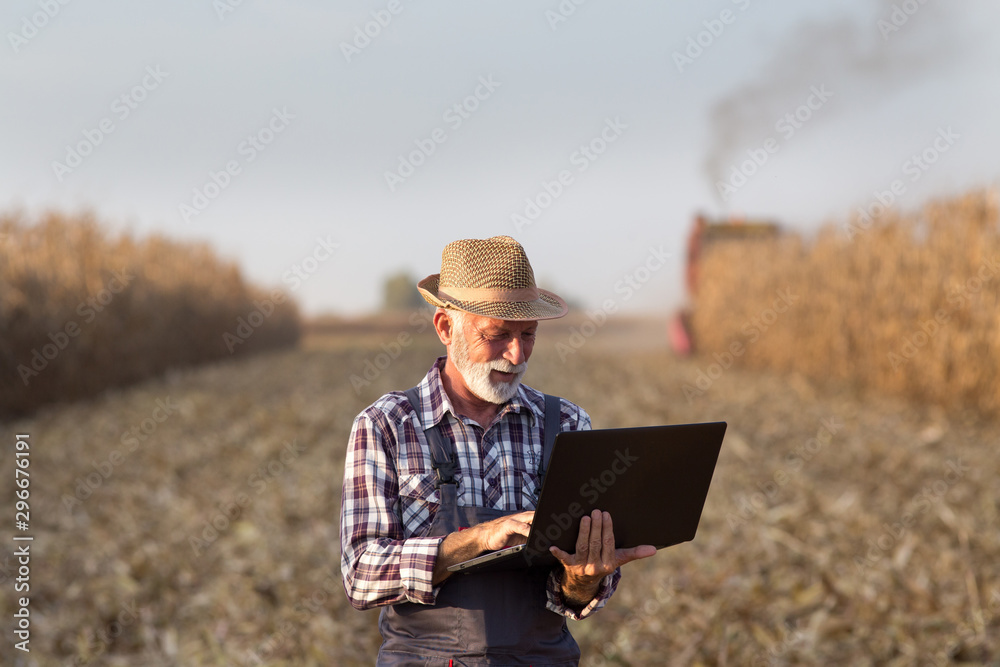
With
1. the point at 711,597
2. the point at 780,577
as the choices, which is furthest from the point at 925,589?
the point at 711,597

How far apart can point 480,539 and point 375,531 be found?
231 mm

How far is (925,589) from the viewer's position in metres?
4.34

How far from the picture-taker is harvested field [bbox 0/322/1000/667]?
3904mm

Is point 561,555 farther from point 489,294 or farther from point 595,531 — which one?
point 489,294

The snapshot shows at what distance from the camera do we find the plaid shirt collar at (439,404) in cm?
156

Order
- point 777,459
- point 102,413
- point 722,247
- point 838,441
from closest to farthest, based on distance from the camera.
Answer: point 777,459, point 838,441, point 102,413, point 722,247

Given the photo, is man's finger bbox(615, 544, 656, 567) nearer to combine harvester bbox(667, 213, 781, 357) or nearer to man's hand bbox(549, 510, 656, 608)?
man's hand bbox(549, 510, 656, 608)

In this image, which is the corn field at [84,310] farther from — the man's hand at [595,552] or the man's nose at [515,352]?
the man's hand at [595,552]

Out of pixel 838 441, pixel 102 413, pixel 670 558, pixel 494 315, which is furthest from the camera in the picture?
pixel 102 413

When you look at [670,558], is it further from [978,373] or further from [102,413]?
[102,413]

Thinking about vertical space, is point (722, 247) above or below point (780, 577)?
above

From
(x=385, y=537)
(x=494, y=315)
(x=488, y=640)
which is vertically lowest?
(x=488, y=640)

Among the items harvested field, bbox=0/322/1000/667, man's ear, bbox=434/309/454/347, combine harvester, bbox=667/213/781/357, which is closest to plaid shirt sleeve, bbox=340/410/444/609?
man's ear, bbox=434/309/454/347

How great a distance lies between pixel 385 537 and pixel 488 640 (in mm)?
276
